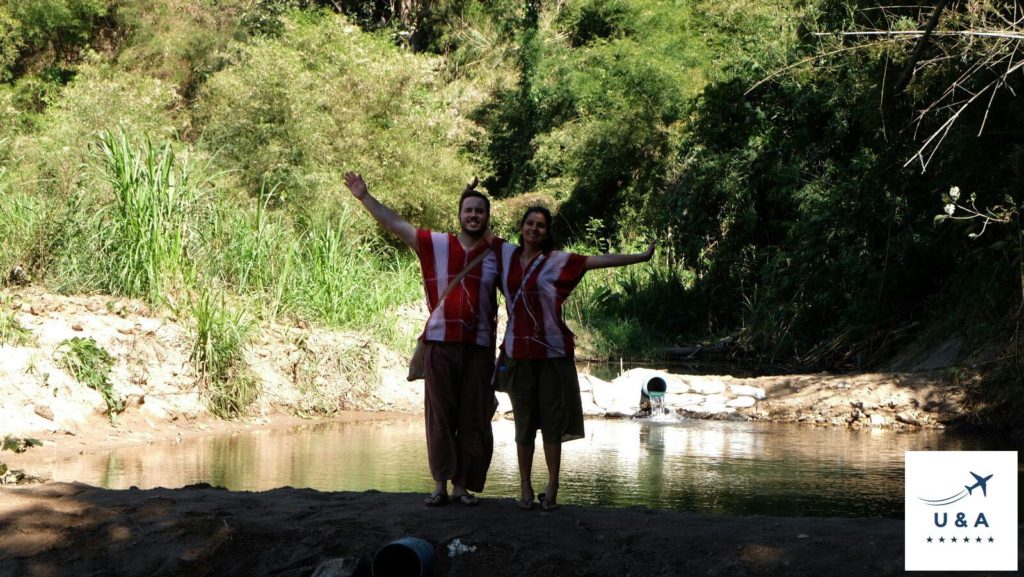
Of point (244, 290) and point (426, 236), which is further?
point (244, 290)

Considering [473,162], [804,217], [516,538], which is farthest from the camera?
[473,162]

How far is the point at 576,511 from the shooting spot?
17.9 ft

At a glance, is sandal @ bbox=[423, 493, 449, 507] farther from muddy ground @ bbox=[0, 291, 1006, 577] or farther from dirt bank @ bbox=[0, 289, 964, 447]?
dirt bank @ bbox=[0, 289, 964, 447]

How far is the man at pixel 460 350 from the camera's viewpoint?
5.43 metres

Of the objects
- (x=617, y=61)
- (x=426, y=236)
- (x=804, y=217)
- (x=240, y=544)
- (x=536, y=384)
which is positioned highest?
(x=617, y=61)

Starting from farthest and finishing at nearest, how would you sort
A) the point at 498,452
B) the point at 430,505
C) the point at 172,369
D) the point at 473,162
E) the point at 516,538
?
the point at 473,162
the point at 172,369
the point at 498,452
the point at 430,505
the point at 516,538

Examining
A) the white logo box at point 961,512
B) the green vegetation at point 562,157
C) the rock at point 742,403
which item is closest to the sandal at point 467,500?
the white logo box at point 961,512

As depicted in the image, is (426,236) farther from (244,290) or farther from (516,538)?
(244,290)

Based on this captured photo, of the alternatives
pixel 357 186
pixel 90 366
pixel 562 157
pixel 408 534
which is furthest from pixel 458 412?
pixel 562 157

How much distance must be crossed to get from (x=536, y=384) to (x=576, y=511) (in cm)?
61

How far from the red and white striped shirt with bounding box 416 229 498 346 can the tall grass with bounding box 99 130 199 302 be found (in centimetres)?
664

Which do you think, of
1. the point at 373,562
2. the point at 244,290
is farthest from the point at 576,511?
the point at 244,290

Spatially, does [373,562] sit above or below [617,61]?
below

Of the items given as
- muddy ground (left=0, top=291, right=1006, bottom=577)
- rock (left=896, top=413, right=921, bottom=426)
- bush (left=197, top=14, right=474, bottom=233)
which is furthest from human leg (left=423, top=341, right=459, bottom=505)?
bush (left=197, top=14, right=474, bottom=233)
